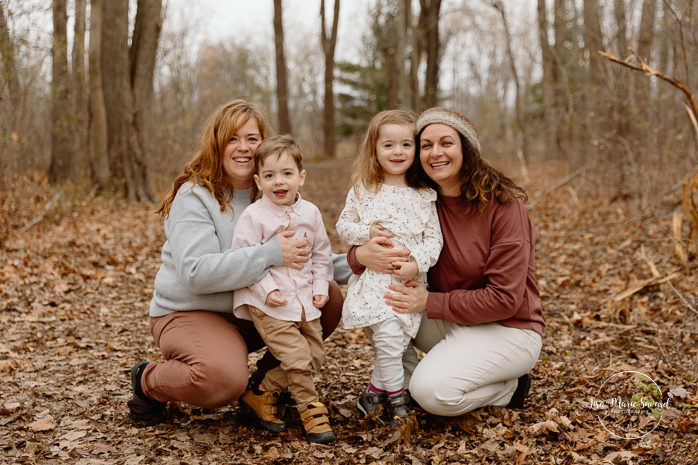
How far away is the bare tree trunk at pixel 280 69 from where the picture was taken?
17.0m

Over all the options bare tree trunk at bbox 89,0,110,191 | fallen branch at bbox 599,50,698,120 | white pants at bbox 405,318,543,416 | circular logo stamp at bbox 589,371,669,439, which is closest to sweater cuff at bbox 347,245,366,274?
white pants at bbox 405,318,543,416

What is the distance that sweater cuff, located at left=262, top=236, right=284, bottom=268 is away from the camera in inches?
110

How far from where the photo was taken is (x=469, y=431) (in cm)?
286

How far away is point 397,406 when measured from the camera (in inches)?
114

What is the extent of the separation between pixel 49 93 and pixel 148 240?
16.4 ft

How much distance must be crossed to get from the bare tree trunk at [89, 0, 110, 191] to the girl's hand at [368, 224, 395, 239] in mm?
8102

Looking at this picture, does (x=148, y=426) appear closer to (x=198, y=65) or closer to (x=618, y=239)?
(x=618, y=239)

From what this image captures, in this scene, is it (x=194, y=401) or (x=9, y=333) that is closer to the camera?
(x=194, y=401)

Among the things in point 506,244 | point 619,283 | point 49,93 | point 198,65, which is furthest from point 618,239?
point 198,65

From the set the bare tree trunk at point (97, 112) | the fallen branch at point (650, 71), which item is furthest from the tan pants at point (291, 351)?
the bare tree trunk at point (97, 112)

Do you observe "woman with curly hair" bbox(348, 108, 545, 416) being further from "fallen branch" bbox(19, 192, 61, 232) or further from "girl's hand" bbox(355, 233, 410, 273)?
"fallen branch" bbox(19, 192, 61, 232)

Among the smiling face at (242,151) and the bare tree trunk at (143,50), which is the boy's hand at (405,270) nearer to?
the smiling face at (242,151)

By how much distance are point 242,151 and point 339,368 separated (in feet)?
5.63

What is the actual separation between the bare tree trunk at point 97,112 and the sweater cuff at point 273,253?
7.99 metres
